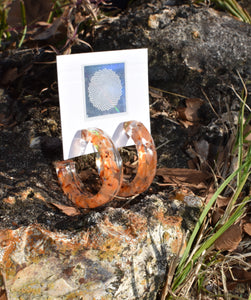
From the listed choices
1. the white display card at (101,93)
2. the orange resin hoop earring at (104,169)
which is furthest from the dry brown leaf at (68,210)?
the white display card at (101,93)

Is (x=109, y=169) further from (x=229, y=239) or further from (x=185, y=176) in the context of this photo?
(x=229, y=239)

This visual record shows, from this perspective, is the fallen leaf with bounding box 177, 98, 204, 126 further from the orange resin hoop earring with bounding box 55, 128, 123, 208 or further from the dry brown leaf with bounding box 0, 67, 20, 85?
the dry brown leaf with bounding box 0, 67, 20, 85

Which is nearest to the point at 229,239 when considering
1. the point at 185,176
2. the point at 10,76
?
the point at 185,176

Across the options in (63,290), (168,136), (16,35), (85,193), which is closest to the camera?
(63,290)

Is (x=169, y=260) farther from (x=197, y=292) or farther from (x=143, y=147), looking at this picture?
(x=143, y=147)

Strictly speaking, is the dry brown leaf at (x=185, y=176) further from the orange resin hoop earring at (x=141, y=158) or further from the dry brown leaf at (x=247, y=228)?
the dry brown leaf at (x=247, y=228)

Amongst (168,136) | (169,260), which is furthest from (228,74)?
(169,260)

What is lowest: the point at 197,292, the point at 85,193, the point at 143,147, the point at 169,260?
the point at 197,292

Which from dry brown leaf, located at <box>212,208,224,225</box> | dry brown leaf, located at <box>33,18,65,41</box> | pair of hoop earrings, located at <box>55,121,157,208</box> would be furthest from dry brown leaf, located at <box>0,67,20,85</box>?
dry brown leaf, located at <box>212,208,224,225</box>
